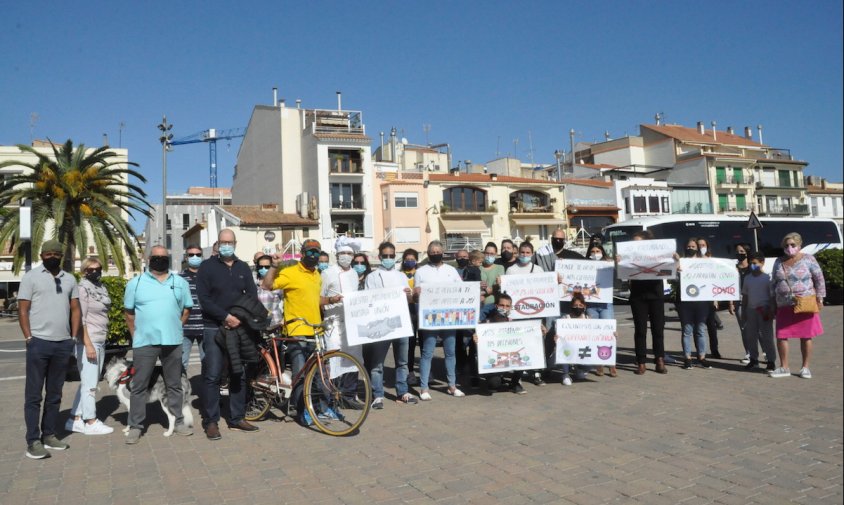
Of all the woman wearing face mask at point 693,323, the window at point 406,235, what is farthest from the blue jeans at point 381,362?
the window at point 406,235

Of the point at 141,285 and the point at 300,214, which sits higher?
the point at 300,214

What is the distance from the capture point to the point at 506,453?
5965 mm

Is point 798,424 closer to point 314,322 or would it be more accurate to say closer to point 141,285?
point 314,322

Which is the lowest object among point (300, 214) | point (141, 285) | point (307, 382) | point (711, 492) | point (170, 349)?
point (711, 492)

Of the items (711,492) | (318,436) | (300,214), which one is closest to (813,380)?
(711,492)

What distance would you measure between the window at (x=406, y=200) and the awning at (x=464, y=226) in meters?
3.03

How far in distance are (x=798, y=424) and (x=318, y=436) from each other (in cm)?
503

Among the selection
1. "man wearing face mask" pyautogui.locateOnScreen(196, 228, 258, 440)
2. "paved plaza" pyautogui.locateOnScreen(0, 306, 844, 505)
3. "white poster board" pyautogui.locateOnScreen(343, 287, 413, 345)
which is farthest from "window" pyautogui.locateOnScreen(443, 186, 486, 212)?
"man wearing face mask" pyautogui.locateOnScreen(196, 228, 258, 440)

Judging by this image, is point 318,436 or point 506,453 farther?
point 318,436

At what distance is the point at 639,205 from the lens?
66438 mm

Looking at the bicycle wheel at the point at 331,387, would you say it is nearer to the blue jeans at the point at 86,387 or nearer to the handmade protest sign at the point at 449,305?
the handmade protest sign at the point at 449,305

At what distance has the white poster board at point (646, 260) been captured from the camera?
9797 millimetres

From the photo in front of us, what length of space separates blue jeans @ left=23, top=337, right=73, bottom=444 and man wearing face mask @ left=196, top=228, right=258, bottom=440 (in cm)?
141

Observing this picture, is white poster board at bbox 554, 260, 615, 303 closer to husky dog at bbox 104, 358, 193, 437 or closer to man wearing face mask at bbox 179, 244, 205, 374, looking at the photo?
man wearing face mask at bbox 179, 244, 205, 374
